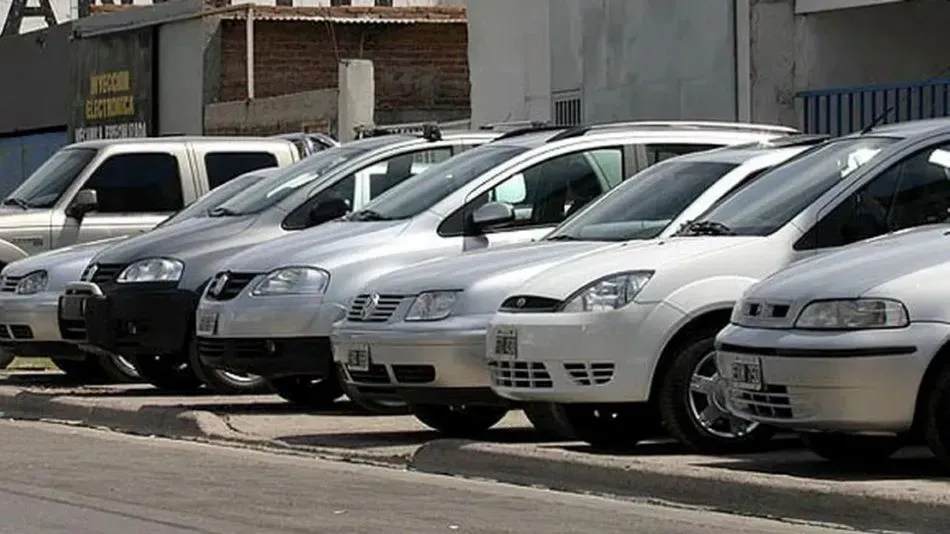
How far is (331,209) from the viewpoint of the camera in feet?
51.8

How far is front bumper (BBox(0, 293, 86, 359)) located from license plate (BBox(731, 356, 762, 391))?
8.06 metres

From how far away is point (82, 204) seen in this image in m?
19.2

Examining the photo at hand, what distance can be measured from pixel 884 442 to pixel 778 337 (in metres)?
1.05

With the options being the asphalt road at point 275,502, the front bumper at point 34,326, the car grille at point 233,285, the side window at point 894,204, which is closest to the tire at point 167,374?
the front bumper at point 34,326

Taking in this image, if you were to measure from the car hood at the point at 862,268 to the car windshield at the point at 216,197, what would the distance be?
754cm

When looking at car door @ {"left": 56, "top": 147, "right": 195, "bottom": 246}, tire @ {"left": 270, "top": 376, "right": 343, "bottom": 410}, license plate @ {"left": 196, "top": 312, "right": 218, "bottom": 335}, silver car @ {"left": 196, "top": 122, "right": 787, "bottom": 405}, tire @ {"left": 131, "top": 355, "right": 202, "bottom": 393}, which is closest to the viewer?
silver car @ {"left": 196, "top": 122, "right": 787, "bottom": 405}

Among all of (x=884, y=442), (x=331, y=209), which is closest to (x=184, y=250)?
(x=331, y=209)

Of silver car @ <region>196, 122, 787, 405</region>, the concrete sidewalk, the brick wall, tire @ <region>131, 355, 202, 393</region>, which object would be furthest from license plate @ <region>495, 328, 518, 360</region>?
the brick wall

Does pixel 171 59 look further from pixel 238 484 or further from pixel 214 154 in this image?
pixel 238 484

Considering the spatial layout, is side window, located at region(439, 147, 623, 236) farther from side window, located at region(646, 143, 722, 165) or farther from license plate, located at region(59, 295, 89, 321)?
license plate, located at region(59, 295, 89, 321)

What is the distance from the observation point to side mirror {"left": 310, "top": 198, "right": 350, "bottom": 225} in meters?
15.8

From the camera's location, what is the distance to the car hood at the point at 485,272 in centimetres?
1216

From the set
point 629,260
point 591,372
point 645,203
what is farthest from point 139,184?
point 591,372

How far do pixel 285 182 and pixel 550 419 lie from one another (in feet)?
17.2
